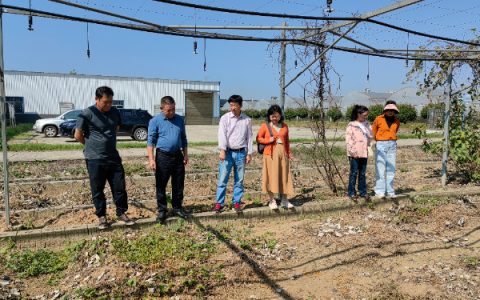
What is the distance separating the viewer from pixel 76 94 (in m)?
30.7

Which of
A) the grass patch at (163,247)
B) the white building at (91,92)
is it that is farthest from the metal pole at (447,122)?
the white building at (91,92)

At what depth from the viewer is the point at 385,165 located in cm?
642

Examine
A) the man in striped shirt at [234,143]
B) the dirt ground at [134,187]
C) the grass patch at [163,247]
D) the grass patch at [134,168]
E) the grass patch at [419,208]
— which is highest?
the man in striped shirt at [234,143]

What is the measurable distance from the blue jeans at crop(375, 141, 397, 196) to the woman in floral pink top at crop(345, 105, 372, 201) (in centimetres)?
32

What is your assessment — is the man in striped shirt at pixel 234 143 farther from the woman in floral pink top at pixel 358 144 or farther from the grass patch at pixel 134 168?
the grass patch at pixel 134 168

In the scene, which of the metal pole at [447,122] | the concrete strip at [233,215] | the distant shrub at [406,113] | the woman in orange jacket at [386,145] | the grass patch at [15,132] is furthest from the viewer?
the distant shrub at [406,113]

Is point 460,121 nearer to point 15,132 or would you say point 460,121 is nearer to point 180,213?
point 180,213

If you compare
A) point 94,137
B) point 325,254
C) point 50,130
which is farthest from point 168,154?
point 50,130

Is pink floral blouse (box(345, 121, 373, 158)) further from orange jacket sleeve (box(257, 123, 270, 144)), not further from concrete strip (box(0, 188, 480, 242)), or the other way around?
orange jacket sleeve (box(257, 123, 270, 144))

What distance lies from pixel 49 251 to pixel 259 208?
2.83 m

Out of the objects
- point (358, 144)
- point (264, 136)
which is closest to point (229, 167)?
point (264, 136)

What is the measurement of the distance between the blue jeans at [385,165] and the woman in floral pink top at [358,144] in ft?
1.05

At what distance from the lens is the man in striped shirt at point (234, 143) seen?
17.7 feet

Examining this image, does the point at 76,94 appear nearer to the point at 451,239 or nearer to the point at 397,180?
the point at 397,180
